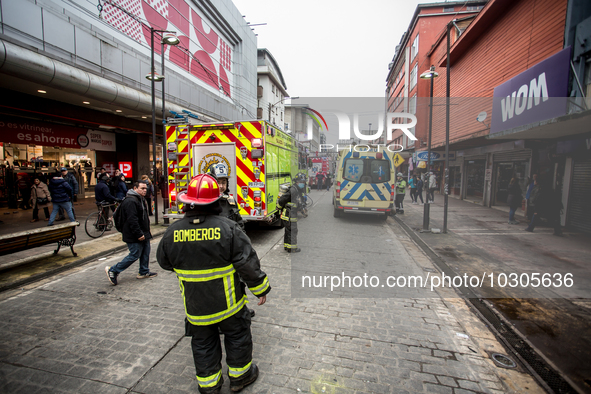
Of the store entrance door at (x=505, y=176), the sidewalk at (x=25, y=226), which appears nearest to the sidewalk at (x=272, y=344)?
the sidewalk at (x=25, y=226)

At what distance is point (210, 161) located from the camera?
22.1 feet

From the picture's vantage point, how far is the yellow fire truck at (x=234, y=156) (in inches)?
261

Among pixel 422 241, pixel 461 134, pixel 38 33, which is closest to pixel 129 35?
pixel 38 33

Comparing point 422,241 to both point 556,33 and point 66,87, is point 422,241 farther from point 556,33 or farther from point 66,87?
point 66,87

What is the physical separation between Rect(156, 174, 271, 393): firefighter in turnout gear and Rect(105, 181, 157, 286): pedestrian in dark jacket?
8.97ft

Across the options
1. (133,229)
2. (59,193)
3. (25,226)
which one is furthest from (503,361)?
(25,226)

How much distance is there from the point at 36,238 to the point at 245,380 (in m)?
5.08

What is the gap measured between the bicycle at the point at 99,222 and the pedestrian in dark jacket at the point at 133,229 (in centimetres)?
387

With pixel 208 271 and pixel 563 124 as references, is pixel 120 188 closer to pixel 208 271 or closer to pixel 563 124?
pixel 208 271

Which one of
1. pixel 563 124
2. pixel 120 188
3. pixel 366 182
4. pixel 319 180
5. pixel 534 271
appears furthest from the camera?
pixel 319 180

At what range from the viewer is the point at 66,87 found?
26.5 ft

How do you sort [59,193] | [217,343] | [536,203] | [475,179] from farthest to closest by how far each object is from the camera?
[475,179] < [536,203] < [59,193] < [217,343]

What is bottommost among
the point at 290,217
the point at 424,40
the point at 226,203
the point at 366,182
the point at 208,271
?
the point at 290,217

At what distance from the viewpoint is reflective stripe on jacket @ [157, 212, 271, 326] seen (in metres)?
2.12
